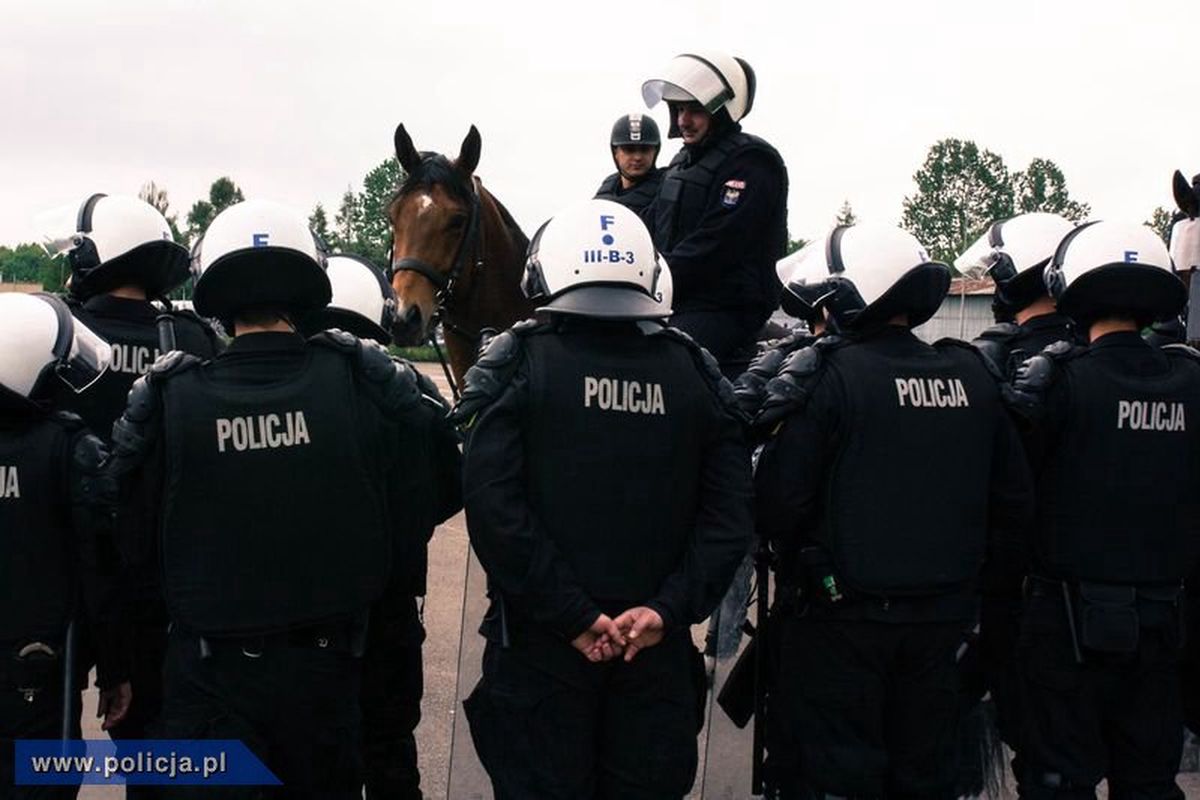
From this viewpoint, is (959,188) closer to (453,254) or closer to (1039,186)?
(1039,186)

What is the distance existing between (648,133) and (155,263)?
310 cm

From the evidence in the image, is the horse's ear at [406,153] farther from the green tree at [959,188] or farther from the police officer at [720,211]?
the green tree at [959,188]

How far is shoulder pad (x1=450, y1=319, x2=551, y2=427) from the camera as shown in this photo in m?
3.77

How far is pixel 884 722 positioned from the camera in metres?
4.29

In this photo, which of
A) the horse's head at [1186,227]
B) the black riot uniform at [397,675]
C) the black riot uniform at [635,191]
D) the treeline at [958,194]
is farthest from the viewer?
the treeline at [958,194]

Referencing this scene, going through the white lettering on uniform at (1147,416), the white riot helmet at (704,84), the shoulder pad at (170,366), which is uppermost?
the white riot helmet at (704,84)

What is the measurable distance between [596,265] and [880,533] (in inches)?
51.2

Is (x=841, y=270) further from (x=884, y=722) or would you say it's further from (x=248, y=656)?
(x=248, y=656)

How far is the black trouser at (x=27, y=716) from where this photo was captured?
3928mm

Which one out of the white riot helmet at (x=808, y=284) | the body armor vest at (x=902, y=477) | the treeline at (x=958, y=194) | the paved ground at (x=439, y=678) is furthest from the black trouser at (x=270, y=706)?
the treeline at (x=958, y=194)

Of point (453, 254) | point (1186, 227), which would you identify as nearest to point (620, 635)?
point (453, 254)

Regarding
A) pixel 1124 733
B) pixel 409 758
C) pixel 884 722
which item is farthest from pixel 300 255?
pixel 1124 733

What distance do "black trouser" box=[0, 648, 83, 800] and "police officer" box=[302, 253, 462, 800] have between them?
107 centimetres

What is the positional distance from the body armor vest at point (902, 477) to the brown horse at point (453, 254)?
9.41 ft
